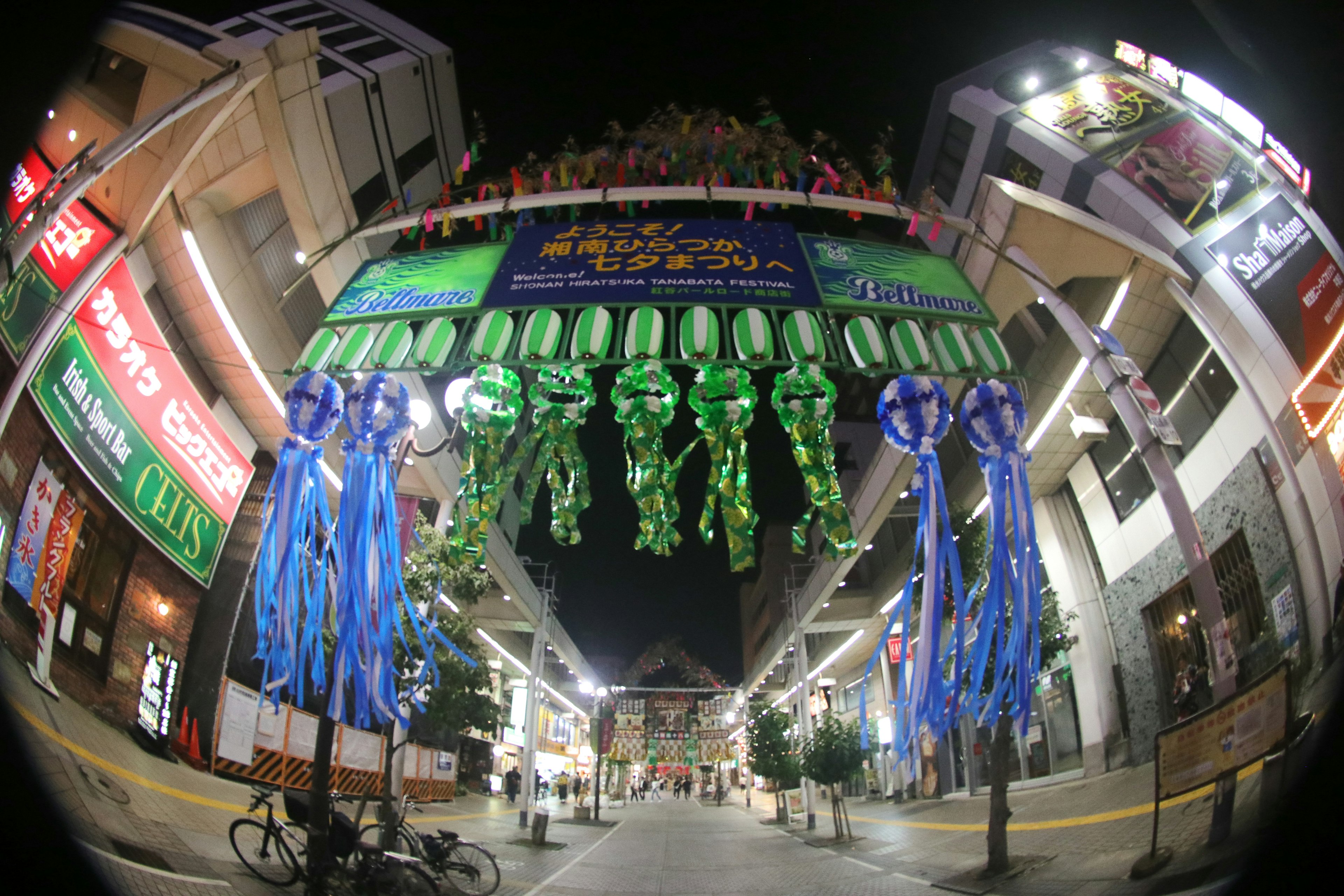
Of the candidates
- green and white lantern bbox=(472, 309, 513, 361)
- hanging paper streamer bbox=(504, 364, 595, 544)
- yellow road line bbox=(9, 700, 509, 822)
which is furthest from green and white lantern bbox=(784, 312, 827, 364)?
yellow road line bbox=(9, 700, 509, 822)

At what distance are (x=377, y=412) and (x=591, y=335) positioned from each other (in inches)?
62.4

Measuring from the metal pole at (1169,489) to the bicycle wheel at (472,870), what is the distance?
3999 mm

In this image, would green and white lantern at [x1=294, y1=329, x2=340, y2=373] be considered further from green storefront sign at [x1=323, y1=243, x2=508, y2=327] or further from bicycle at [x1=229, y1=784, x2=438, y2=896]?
bicycle at [x1=229, y1=784, x2=438, y2=896]

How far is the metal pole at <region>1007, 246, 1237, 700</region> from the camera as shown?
2611 millimetres

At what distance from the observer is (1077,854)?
273 cm

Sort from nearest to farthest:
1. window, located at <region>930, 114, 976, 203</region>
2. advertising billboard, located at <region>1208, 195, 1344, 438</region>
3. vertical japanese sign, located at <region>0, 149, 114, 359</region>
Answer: advertising billboard, located at <region>1208, 195, 1344, 438</region> → vertical japanese sign, located at <region>0, 149, 114, 359</region> → window, located at <region>930, 114, 976, 203</region>

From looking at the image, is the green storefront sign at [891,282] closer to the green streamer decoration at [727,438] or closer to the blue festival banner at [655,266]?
the blue festival banner at [655,266]

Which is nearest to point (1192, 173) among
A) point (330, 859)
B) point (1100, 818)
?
point (1100, 818)

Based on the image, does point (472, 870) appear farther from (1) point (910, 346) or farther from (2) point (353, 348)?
(1) point (910, 346)

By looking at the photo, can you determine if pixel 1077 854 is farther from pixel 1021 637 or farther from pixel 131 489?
pixel 131 489

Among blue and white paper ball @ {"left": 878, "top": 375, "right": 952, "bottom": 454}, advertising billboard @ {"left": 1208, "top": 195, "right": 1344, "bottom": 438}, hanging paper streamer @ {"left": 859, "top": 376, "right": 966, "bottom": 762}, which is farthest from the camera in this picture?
blue and white paper ball @ {"left": 878, "top": 375, "right": 952, "bottom": 454}

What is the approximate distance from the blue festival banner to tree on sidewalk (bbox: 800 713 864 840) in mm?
8104

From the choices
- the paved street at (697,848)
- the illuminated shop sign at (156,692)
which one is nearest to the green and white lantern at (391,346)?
the illuminated shop sign at (156,692)

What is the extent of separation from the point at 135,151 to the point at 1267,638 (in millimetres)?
7522
